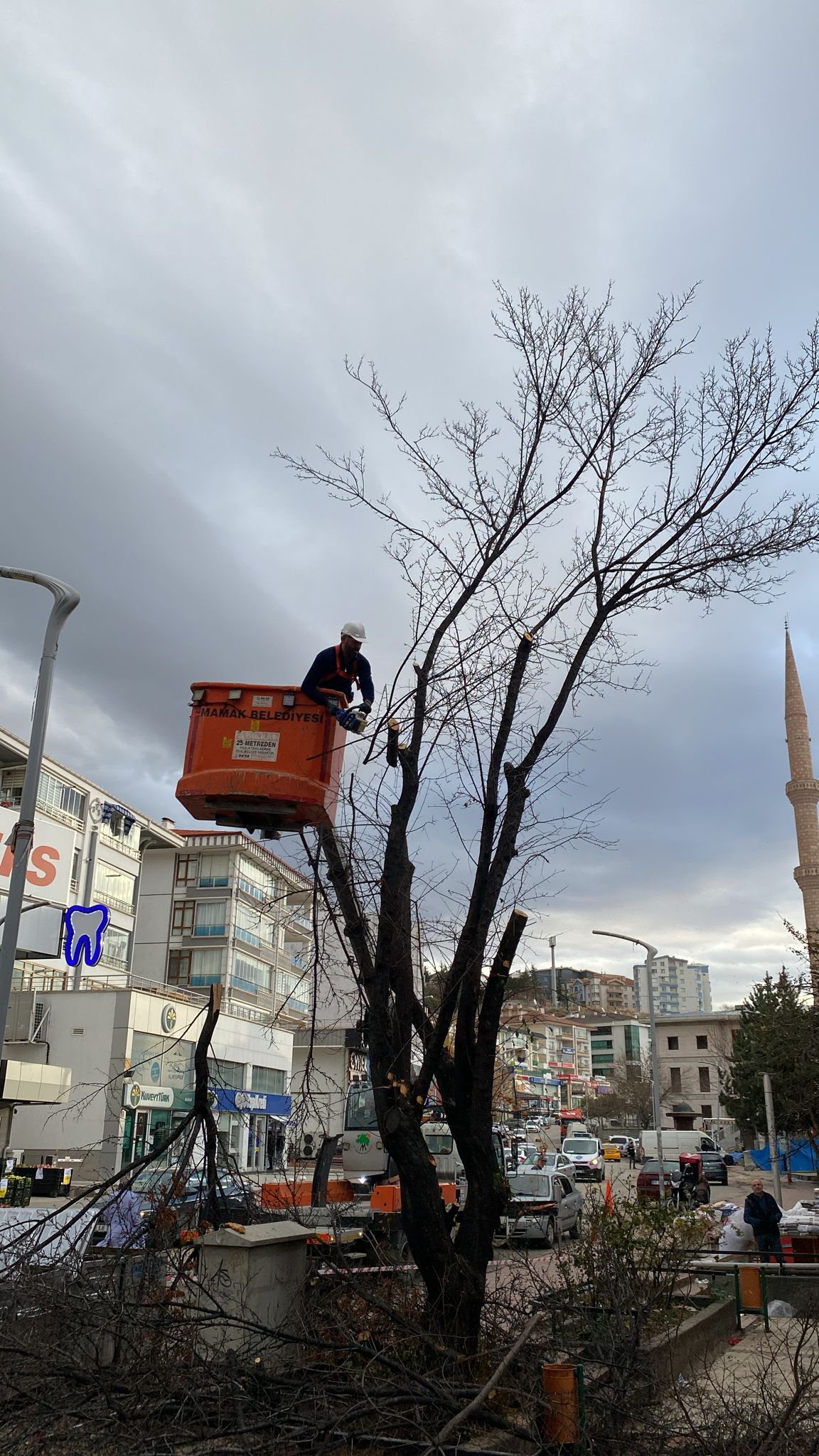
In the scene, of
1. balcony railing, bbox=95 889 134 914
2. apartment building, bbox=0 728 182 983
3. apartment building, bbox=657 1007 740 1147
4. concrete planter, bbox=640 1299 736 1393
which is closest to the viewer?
concrete planter, bbox=640 1299 736 1393

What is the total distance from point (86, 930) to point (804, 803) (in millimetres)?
61185

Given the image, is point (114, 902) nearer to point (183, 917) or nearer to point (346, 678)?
point (183, 917)

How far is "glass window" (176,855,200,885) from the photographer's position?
53.8 m

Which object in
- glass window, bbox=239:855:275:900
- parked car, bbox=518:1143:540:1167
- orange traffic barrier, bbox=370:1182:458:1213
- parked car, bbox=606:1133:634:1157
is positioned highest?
glass window, bbox=239:855:275:900

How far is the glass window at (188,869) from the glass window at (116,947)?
8632 mm

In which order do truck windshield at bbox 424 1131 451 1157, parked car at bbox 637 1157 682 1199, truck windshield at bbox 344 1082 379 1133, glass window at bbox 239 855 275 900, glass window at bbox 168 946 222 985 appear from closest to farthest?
truck windshield at bbox 344 1082 379 1133, truck windshield at bbox 424 1131 451 1157, parked car at bbox 637 1157 682 1199, glass window at bbox 168 946 222 985, glass window at bbox 239 855 275 900

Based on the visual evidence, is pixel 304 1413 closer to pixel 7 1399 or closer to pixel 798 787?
pixel 7 1399

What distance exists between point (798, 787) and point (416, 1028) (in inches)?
3127

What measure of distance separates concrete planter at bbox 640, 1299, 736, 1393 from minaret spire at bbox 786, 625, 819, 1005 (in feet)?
213

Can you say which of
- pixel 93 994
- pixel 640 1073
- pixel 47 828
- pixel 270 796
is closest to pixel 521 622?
pixel 270 796

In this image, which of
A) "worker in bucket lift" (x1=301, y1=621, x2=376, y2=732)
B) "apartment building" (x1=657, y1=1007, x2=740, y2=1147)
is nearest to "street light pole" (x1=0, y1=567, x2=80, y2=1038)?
"worker in bucket lift" (x1=301, y1=621, x2=376, y2=732)

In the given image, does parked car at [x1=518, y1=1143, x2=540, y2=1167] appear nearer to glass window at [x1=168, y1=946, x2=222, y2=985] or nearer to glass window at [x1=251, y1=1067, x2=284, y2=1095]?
glass window at [x1=251, y1=1067, x2=284, y2=1095]

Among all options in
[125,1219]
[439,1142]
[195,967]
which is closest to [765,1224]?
[439,1142]

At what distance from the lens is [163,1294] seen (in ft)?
20.5
